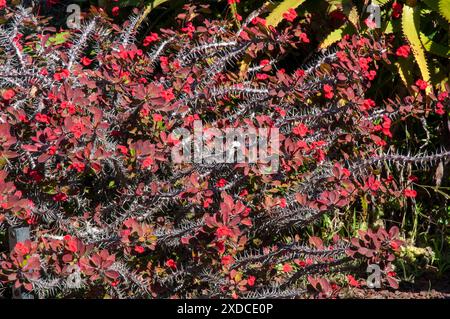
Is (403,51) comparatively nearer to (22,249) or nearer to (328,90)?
(328,90)

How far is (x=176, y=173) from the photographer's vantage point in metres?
3.05

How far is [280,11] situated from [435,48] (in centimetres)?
81

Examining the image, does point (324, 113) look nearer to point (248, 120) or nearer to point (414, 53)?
point (248, 120)

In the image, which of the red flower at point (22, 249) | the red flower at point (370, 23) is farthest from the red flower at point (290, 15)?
the red flower at point (22, 249)

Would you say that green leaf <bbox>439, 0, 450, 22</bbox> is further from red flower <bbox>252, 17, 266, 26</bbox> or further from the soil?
the soil

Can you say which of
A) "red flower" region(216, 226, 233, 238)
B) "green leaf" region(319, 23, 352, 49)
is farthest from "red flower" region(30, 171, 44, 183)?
"green leaf" region(319, 23, 352, 49)

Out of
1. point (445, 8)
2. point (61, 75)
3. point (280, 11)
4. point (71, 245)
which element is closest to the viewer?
point (71, 245)

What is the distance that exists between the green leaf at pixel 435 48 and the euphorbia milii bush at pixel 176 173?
266mm

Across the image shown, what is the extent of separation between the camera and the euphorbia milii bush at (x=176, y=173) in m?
2.84

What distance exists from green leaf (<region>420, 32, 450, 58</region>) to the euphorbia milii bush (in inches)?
10.5

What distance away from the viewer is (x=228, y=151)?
313cm

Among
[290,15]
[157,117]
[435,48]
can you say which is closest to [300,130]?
[157,117]

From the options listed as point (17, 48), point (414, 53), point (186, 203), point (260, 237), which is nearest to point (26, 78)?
point (17, 48)

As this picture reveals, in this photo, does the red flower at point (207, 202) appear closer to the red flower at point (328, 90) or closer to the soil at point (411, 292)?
the red flower at point (328, 90)
